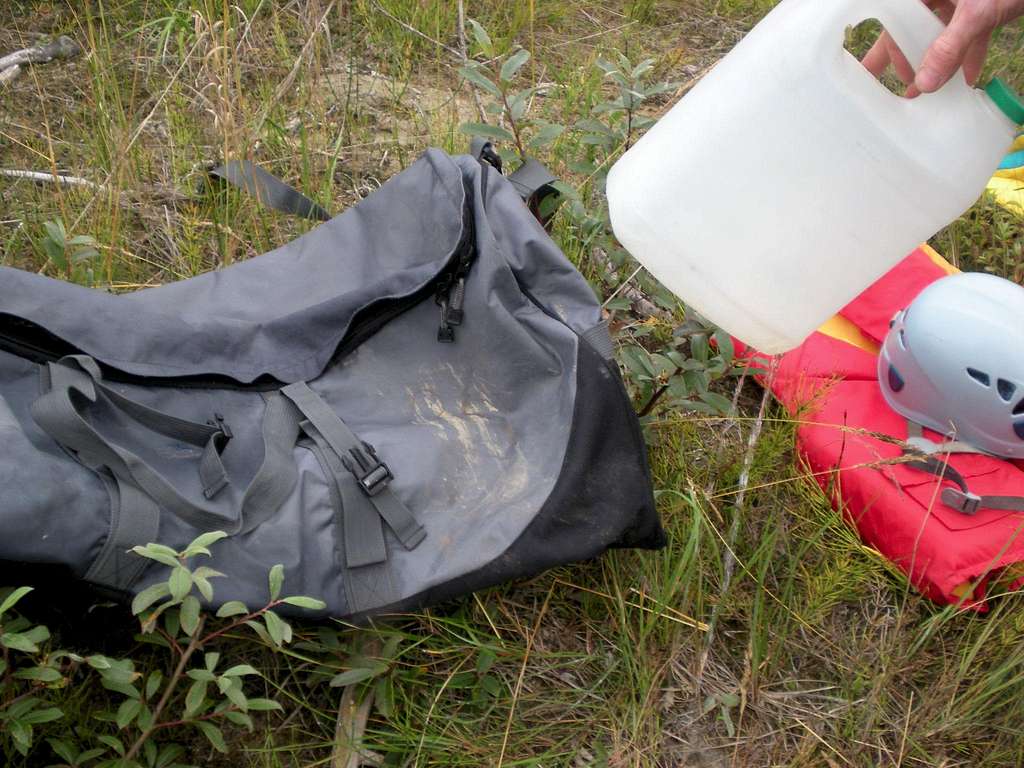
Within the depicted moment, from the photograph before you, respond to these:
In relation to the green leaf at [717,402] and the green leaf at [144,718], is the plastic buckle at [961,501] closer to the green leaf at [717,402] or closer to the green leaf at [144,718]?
the green leaf at [717,402]

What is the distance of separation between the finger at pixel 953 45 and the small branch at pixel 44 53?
7.80ft

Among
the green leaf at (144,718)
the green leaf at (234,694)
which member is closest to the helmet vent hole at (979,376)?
the green leaf at (234,694)

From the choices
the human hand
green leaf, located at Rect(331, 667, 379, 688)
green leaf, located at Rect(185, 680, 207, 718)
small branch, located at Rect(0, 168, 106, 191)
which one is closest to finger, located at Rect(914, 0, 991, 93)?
the human hand

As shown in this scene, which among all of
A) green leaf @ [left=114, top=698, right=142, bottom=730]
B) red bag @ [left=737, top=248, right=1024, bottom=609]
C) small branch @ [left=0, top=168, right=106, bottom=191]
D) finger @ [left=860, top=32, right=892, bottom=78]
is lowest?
small branch @ [left=0, top=168, right=106, bottom=191]

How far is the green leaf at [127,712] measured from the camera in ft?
4.00

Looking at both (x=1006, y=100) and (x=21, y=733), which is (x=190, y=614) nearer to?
(x=21, y=733)

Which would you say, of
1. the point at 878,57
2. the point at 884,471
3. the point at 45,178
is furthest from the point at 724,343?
the point at 45,178

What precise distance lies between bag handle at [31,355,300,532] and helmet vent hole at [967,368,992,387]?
139 cm

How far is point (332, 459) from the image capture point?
1535 mm

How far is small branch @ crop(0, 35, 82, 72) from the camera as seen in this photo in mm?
2570

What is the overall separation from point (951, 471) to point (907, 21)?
36.9 inches

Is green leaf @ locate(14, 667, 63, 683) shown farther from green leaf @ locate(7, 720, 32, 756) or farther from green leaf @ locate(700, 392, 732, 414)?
green leaf @ locate(700, 392, 732, 414)

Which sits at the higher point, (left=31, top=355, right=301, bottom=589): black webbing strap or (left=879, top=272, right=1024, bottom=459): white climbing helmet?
(left=879, top=272, right=1024, bottom=459): white climbing helmet

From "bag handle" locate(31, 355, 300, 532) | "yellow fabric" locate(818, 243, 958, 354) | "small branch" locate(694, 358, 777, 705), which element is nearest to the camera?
"bag handle" locate(31, 355, 300, 532)
